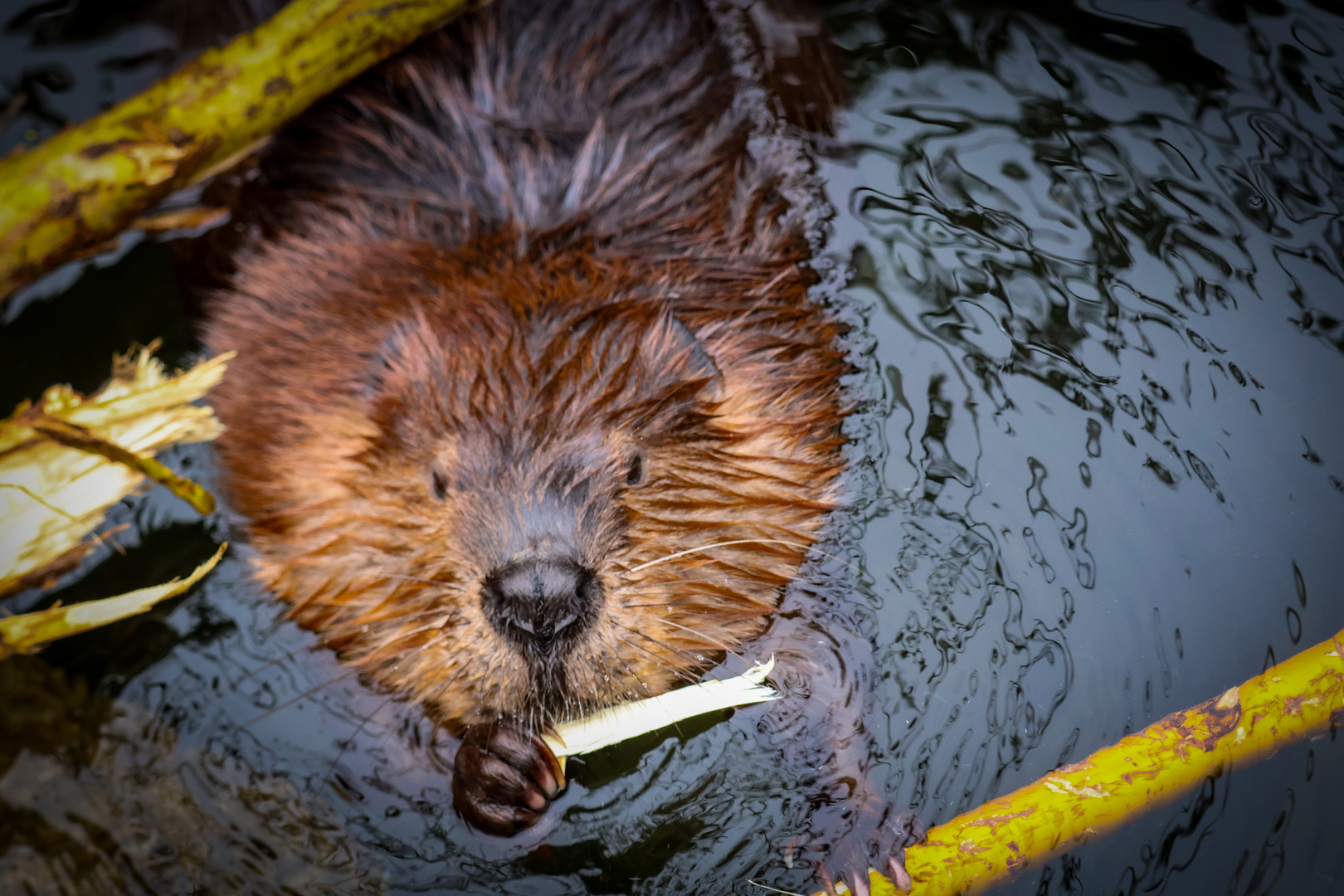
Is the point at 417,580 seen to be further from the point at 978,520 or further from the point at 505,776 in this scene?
the point at 978,520

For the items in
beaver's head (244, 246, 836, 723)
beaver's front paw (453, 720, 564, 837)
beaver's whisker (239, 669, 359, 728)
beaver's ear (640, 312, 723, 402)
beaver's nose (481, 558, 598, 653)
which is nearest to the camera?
beaver's nose (481, 558, 598, 653)

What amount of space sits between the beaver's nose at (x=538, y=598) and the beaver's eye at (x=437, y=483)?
11.1 inches

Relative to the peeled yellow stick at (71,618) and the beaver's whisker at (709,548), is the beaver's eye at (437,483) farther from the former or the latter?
the peeled yellow stick at (71,618)

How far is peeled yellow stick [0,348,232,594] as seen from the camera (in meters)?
2.54

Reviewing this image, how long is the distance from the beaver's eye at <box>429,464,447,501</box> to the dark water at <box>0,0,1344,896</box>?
0.59 meters

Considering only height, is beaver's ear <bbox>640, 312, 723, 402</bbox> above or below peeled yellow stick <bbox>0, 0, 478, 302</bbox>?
below

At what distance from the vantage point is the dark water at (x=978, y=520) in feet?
7.63

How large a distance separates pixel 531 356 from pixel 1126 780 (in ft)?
4.93

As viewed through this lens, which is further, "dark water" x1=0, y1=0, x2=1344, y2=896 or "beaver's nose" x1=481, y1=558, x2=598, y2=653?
"dark water" x1=0, y1=0, x2=1344, y2=896

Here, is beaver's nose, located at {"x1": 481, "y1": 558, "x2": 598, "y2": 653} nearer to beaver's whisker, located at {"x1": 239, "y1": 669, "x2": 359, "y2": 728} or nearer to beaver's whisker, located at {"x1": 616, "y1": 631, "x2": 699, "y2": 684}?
beaver's whisker, located at {"x1": 616, "y1": 631, "x2": 699, "y2": 684}

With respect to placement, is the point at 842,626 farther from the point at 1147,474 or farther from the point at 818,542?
the point at 1147,474

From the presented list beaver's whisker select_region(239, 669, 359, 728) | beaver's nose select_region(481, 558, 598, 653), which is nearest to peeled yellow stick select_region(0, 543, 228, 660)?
beaver's whisker select_region(239, 669, 359, 728)

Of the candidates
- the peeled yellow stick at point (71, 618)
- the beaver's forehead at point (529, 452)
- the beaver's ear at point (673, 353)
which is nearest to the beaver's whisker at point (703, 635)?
the beaver's forehead at point (529, 452)

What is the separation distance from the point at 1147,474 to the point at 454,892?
206 cm
